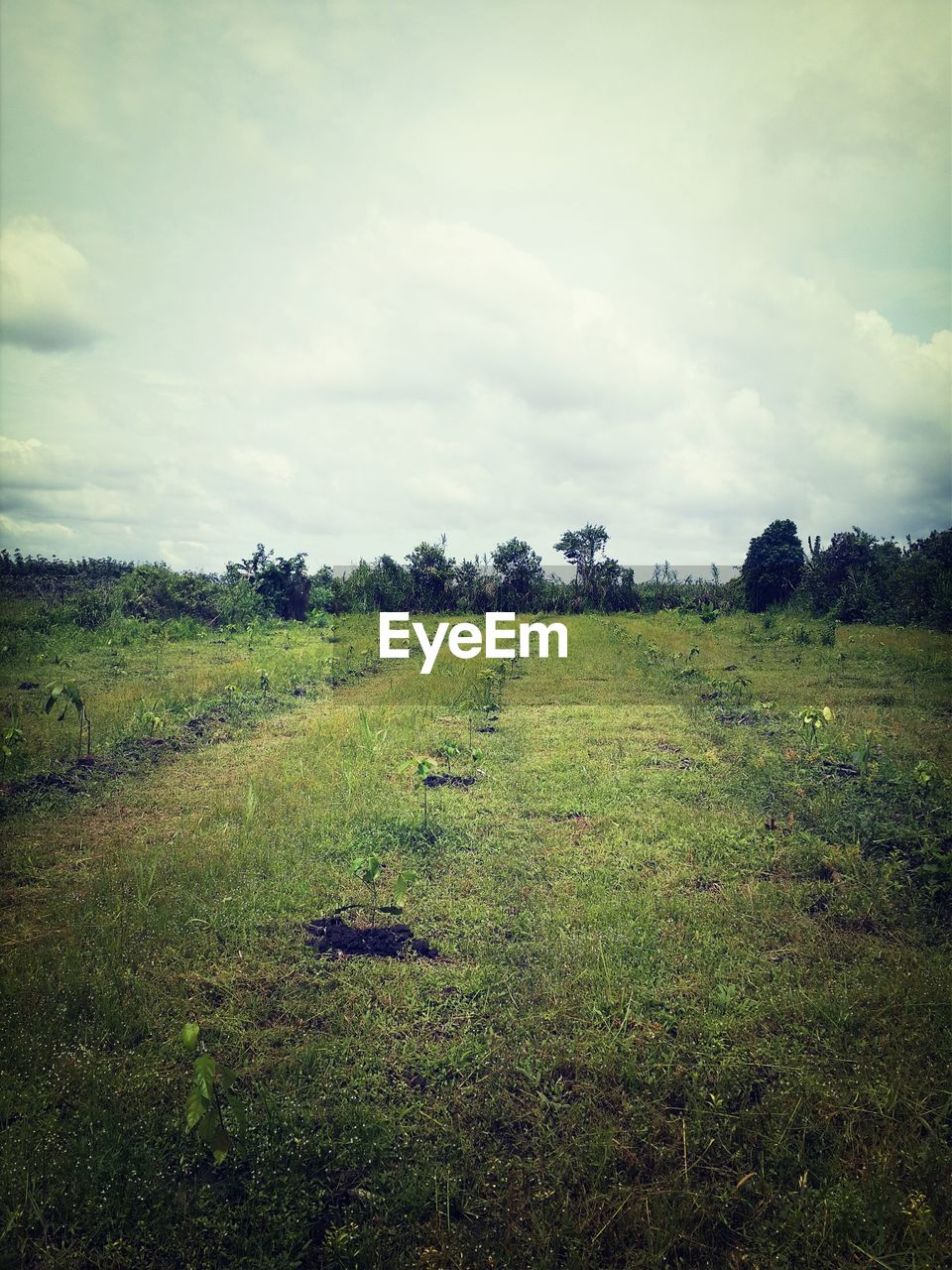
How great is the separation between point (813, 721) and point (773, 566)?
23112 millimetres

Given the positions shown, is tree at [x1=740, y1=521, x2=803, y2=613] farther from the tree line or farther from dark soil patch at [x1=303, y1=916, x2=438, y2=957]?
dark soil patch at [x1=303, y1=916, x2=438, y2=957]

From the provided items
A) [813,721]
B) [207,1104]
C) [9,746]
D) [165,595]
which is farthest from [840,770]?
[165,595]

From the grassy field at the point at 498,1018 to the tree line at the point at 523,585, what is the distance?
1511cm

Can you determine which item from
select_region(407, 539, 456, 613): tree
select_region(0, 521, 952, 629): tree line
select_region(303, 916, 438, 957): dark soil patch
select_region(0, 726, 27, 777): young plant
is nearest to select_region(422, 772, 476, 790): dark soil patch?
select_region(303, 916, 438, 957): dark soil patch

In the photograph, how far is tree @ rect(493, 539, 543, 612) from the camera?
3055 cm

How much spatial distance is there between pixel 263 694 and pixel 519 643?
29.9ft

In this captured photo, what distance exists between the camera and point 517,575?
31.0m

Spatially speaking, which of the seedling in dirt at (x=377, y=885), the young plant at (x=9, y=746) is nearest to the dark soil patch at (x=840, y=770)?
the seedling in dirt at (x=377, y=885)

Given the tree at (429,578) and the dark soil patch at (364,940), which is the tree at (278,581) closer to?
the tree at (429,578)

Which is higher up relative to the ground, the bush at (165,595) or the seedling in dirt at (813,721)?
the bush at (165,595)

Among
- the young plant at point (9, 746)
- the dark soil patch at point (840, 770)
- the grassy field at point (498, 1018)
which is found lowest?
the grassy field at point (498, 1018)

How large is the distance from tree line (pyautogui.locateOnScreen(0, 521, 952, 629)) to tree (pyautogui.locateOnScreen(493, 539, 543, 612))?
0.05 meters

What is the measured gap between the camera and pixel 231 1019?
3.43m

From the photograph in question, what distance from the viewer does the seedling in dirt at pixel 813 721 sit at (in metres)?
7.54
